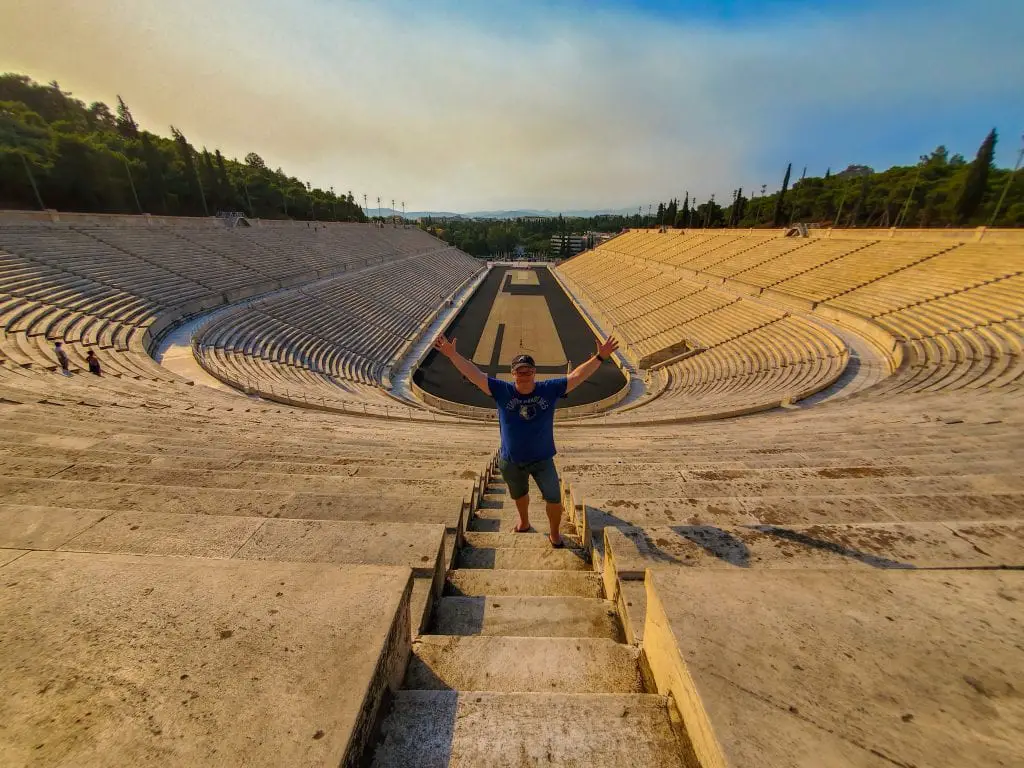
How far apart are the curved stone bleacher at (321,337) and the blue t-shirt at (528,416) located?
902 centimetres

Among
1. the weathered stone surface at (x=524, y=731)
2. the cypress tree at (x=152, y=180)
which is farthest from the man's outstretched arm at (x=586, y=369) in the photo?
the cypress tree at (x=152, y=180)

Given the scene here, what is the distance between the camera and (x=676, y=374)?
62.7ft

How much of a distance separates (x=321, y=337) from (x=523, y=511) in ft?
62.9

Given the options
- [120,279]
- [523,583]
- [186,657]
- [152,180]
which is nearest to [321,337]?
[120,279]

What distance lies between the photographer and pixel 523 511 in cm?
394

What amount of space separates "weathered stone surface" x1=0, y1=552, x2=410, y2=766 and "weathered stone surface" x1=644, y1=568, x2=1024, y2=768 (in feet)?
3.65

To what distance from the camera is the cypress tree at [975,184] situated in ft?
112

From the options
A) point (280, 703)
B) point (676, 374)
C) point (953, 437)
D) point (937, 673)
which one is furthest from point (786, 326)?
point (280, 703)

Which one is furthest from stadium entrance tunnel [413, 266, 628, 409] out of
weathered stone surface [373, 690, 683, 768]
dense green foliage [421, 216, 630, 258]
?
dense green foliage [421, 216, 630, 258]

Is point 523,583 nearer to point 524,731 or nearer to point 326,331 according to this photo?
point 524,731

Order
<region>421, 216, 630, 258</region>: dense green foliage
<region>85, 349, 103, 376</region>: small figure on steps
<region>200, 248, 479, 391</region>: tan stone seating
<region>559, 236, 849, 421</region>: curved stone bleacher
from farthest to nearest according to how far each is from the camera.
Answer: <region>421, 216, 630, 258</region>: dense green foliage
<region>200, 248, 479, 391</region>: tan stone seating
<region>559, 236, 849, 421</region>: curved stone bleacher
<region>85, 349, 103, 376</region>: small figure on steps

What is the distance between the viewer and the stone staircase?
1438 mm

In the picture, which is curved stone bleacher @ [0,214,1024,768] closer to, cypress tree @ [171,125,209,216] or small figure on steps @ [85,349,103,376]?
small figure on steps @ [85,349,103,376]

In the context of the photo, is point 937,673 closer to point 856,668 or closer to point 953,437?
point 856,668
